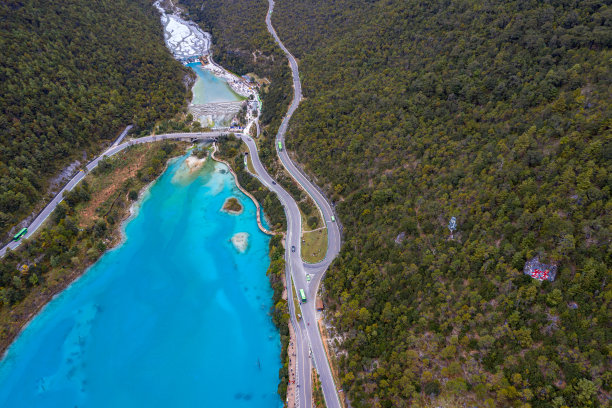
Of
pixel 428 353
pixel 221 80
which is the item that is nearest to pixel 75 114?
pixel 221 80

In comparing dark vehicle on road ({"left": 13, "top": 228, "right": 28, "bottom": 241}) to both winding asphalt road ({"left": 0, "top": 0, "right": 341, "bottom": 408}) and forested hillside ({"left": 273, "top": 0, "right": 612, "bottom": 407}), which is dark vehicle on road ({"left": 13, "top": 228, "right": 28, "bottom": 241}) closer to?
winding asphalt road ({"left": 0, "top": 0, "right": 341, "bottom": 408})

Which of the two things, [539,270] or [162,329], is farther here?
[162,329]

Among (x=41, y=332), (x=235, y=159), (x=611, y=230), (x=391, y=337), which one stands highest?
(x=611, y=230)

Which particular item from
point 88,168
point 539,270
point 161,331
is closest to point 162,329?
point 161,331

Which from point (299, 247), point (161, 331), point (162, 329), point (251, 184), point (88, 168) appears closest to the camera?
point (161, 331)

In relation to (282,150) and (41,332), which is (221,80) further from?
(41,332)

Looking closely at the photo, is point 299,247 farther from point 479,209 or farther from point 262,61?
point 262,61
